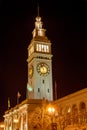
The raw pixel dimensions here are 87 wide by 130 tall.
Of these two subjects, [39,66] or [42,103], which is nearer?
[42,103]

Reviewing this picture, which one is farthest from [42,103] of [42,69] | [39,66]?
[39,66]

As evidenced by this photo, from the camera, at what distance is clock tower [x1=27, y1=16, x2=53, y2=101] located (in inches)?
3472

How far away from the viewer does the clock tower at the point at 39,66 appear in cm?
8819

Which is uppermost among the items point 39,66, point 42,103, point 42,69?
point 39,66

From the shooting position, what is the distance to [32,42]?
95.0 meters

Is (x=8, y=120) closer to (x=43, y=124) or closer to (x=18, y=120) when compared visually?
(x=18, y=120)

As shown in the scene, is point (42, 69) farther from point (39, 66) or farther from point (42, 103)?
point (42, 103)

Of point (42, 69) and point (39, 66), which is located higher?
point (39, 66)

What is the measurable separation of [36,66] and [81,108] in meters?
29.9

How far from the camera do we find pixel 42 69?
90.4 metres

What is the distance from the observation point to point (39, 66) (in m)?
90.4

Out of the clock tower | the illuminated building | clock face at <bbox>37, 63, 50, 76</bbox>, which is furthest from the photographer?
clock face at <bbox>37, 63, 50, 76</bbox>

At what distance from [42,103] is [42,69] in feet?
60.0

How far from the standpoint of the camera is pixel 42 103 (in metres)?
73.9
